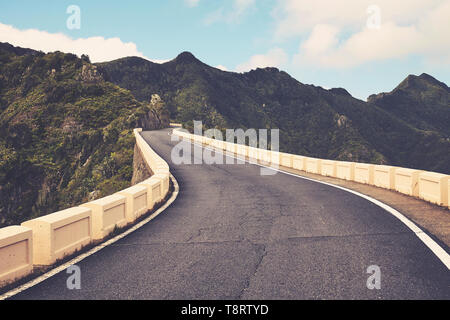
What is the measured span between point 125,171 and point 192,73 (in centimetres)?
14397

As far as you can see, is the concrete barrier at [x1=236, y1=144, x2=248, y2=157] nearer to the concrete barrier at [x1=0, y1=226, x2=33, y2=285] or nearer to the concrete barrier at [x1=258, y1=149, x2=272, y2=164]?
the concrete barrier at [x1=258, y1=149, x2=272, y2=164]

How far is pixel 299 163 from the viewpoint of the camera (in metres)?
20.3

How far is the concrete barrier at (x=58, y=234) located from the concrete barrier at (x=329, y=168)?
1267 cm

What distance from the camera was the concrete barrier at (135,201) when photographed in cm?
791

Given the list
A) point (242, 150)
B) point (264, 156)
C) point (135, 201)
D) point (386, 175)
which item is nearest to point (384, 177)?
point (386, 175)

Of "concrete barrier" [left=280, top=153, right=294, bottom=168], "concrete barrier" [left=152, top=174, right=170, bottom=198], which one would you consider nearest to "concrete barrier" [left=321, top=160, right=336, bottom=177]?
"concrete barrier" [left=280, top=153, right=294, bottom=168]

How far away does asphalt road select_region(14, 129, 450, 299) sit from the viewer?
4191 millimetres

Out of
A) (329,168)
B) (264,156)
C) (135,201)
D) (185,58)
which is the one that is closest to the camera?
(135,201)

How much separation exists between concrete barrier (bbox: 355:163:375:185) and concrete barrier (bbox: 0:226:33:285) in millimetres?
11745

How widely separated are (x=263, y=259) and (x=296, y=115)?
614 ft

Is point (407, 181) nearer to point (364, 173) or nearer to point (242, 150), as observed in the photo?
point (364, 173)

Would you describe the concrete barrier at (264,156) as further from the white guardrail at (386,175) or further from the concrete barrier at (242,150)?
the concrete barrier at (242,150)

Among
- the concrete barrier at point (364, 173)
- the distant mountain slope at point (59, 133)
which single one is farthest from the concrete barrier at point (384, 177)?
the distant mountain slope at point (59, 133)

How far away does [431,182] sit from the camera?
32.5 feet
